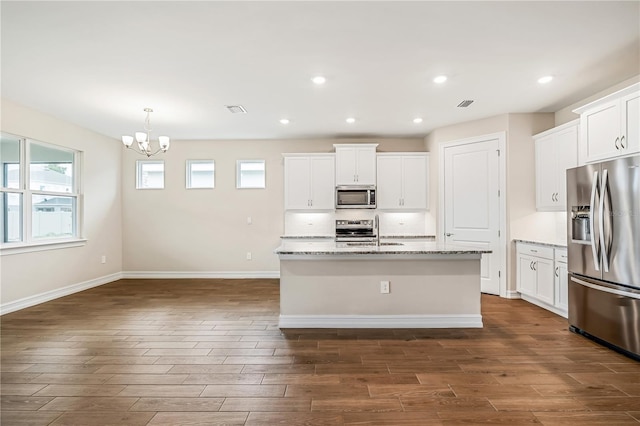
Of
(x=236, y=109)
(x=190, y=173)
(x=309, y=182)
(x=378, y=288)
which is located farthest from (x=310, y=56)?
(x=190, y=173)

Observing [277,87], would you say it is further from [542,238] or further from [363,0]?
[542,238]

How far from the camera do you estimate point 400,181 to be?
598cm

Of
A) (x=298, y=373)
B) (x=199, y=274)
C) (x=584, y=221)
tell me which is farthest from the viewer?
(x=199, y=274)

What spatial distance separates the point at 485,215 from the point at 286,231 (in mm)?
3461

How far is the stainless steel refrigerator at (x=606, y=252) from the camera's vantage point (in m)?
2.69

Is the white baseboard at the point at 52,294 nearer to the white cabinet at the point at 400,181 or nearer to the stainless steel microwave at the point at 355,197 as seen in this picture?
the stainless steel microwave at the point at 355,197

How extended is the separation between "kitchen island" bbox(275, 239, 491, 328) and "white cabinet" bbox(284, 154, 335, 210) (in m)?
2.58

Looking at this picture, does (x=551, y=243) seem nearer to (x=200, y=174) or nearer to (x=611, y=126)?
(x=611, y=126)

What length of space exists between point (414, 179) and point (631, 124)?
3.26 meters

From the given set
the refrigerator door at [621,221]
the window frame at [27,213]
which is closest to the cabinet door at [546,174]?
the refrigerator door at [621,221]

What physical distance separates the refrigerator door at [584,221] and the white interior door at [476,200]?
1456mm

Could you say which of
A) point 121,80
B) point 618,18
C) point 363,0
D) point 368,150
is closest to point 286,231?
point 368,150

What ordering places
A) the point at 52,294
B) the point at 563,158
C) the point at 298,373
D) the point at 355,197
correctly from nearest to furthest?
the point at 298,373 → the point at 563,158 → the point at 52,294 → the point at 355,197

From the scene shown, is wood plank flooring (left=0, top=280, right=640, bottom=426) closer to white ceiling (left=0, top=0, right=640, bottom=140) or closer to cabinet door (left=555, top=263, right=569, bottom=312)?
cabinet door (left=555, top=263, right=569, bottom=312)
